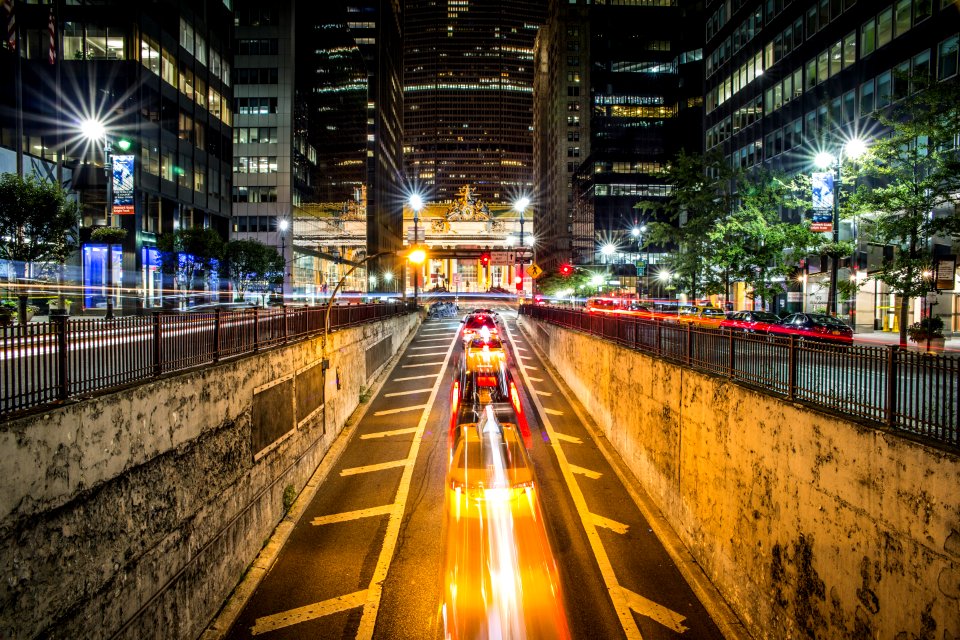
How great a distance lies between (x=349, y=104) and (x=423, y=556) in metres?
107

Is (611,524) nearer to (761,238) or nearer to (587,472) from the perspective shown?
A: (587,472)

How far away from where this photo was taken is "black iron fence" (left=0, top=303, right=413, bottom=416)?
20.9 feet

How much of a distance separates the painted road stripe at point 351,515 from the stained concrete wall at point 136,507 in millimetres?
1067

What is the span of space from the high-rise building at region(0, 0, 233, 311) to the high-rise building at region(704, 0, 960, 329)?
1901 inches

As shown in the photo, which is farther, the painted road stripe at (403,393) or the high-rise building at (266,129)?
the high-rise building at (266,129)

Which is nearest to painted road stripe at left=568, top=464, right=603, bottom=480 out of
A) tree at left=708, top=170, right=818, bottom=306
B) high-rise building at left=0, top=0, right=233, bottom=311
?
tree at left=708, top=170, right=818, bottom=306

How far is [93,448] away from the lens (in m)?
6.65

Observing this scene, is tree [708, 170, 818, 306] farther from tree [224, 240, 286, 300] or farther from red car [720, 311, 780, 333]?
tree [224, 240, 286, 300]

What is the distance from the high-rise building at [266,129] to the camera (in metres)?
79.1

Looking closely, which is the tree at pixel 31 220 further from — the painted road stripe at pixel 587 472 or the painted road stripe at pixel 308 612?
the painted road stripe at pixel 587 472

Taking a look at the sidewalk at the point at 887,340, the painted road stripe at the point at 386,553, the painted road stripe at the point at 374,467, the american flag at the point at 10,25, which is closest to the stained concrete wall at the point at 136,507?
the painted road stripe at the point at 386,553

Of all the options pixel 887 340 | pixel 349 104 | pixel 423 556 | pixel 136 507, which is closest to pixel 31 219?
pixel 136 507

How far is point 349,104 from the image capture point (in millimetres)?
105438

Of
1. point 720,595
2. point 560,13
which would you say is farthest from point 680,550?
point 560,13
